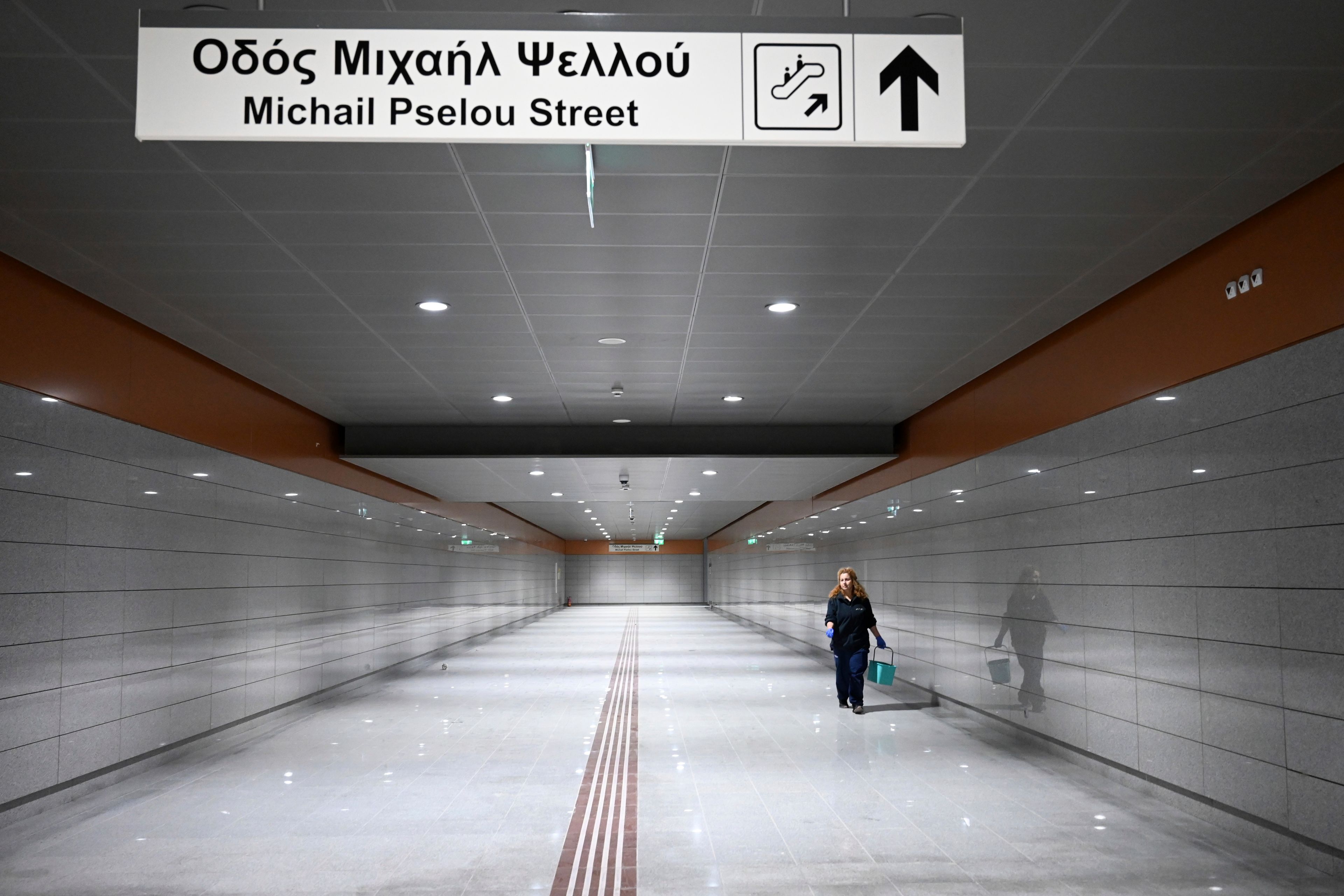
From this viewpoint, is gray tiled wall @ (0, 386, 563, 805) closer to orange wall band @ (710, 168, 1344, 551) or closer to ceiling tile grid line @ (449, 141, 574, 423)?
ceiling tile grid line @ (449, 141, 574, 423)

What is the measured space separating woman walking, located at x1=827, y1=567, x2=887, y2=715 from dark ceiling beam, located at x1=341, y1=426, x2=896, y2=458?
1.92 m

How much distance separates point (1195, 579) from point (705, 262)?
3.27 m

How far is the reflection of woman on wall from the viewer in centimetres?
775

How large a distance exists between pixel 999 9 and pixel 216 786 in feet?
21.3

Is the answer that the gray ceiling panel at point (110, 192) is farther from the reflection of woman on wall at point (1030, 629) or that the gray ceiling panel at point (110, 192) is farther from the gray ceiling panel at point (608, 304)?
the reflection of woman on wall at point (1030, 629)

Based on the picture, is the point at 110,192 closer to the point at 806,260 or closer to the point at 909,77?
the point at 806,260

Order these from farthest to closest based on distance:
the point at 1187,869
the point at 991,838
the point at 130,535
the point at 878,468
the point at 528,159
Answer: the point at 878,468, the point at 130,535, the point at 991,838, the point at 1187,869, the point at 528,159

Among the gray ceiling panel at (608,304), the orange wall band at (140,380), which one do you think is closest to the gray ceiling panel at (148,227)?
the orange wall band at (140,380)

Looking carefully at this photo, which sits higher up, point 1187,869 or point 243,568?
point 243,568

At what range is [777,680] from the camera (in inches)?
531

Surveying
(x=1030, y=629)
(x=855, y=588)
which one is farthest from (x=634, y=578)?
(x=1030, y=629)

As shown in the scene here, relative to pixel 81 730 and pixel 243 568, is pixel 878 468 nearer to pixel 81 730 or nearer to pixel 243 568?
pixel 243 568

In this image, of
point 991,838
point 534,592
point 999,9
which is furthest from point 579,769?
point 534,592

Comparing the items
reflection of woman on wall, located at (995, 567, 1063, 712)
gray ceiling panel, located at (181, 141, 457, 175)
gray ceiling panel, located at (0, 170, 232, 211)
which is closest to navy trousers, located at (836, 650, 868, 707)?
reflection of woman on wall, located at (995, 567, 1063, 712)
